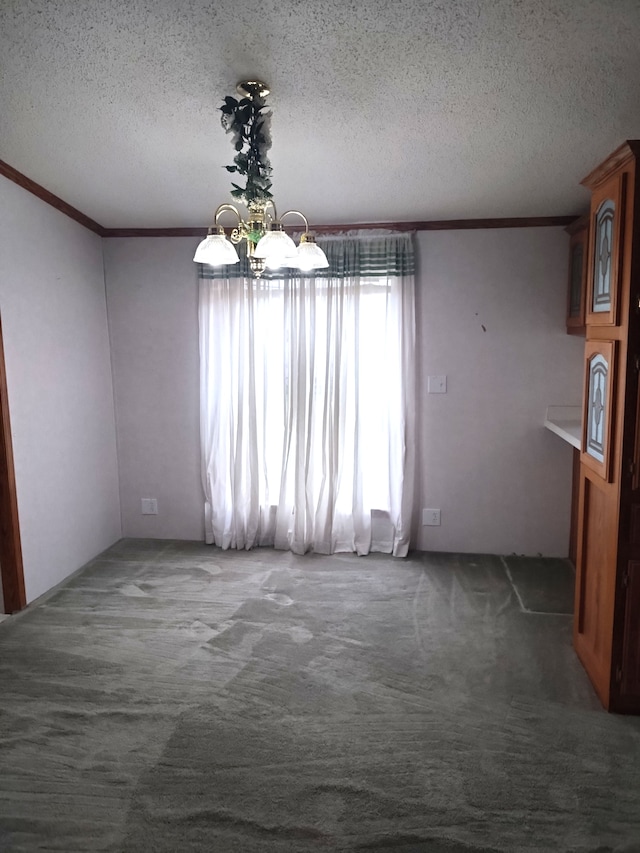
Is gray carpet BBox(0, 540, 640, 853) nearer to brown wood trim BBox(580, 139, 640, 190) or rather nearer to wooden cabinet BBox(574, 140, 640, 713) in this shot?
wooden cabinet BBox(574, 140, 640, 713)

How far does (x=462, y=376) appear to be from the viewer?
415 centimetres

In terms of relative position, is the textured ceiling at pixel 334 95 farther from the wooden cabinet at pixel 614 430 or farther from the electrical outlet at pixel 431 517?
the electrical outlet at pixel 431 517

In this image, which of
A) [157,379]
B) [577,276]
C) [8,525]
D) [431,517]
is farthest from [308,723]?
[577,276]

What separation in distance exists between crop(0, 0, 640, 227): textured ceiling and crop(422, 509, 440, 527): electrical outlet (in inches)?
77.6

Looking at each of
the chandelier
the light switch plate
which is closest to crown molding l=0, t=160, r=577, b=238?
the light switch plate

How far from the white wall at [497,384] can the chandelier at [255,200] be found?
1.86m

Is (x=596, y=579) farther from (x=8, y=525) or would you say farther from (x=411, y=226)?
(x=8, y=525)

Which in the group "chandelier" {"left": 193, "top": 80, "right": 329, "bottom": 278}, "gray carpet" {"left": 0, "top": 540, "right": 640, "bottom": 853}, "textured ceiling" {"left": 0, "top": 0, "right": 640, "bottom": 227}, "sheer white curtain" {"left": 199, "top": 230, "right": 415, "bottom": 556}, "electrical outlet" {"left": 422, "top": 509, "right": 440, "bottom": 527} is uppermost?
A: "textured ceiling" {"left": 0, "top": 0, "right": 640, "bottom": 227}

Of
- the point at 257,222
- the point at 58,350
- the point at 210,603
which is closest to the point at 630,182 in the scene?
the point at 257,222

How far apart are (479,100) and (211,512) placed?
308 centimetres

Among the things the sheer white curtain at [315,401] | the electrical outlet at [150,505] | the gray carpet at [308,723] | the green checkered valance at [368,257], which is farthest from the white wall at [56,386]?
the green checkered valance at [368,257]

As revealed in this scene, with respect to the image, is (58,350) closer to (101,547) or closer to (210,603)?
(101,547)

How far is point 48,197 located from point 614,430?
3.20 meters

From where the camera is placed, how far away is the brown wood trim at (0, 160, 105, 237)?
10.6ft
